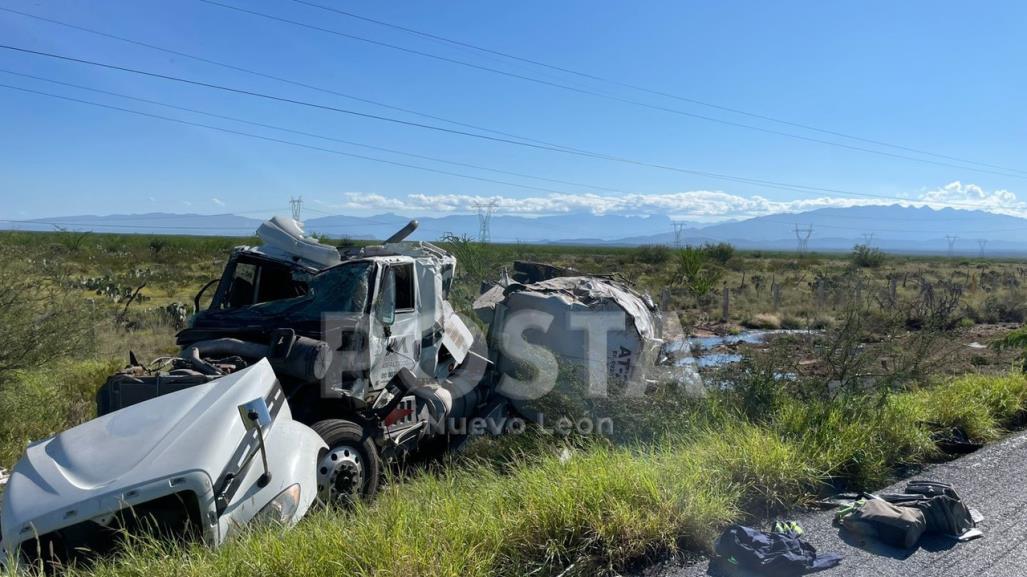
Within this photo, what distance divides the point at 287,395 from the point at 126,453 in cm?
184

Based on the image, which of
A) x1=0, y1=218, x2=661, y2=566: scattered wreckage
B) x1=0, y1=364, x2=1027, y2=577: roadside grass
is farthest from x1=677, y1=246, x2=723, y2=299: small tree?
x1=0, y1=364, x2=1027, y2=577: roadside grass

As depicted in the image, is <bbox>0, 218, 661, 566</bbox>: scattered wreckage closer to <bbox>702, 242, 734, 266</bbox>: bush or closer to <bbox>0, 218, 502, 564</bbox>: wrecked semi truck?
<bbox>0, 218, 502, 564</bbox>: wrecked semi truck

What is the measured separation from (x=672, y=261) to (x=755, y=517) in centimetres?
5308

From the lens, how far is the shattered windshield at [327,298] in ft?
22.2

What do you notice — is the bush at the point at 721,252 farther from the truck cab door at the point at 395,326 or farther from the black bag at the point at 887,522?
the black bag at the point at 887,522

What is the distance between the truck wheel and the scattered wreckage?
0.01 meters

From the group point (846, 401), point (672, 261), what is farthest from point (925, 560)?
point (672, 261)

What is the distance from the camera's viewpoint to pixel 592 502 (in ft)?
14.1

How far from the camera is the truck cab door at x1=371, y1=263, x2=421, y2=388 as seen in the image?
270 inches

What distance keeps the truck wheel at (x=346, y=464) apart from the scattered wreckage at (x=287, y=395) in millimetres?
13

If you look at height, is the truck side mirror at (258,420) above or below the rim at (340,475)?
above

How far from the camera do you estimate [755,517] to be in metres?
4.78

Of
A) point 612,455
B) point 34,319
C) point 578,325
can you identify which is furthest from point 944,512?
point 34,319

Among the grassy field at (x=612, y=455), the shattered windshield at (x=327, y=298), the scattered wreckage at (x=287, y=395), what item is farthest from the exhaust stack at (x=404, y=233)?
the grassy field at (x=612, y=455)
